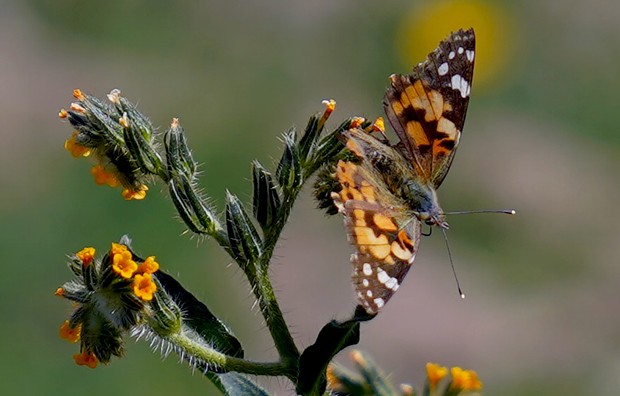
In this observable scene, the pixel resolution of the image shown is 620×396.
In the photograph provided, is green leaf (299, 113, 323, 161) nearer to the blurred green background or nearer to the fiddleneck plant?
the fiddleneck plant

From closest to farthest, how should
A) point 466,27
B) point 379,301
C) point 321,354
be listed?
point 379,301 < point 321,354 < point 466,27

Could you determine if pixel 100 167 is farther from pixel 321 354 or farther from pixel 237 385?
pixel 321 354

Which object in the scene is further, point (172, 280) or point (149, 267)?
point (172, 280)


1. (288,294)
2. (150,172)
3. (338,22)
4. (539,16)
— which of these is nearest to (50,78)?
(338,22)

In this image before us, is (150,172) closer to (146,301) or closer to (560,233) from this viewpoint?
(146,301)

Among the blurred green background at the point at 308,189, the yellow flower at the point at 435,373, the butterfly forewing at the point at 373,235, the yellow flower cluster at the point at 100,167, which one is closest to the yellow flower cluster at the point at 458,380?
the yellow flower at the point at 435,373

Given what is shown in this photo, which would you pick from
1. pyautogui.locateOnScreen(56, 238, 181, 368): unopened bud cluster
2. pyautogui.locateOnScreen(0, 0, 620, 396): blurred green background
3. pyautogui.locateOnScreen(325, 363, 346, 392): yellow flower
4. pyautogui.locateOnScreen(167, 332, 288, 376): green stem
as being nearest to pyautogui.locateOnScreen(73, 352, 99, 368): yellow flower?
pyautogui.locateOnScreen(56, 238, 181, 368): unopened bud cluster

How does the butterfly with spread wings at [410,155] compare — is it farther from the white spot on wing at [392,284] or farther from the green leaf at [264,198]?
the green leaf at [264,198]

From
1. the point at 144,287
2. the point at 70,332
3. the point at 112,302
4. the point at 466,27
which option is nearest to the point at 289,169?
the point at 144,287
